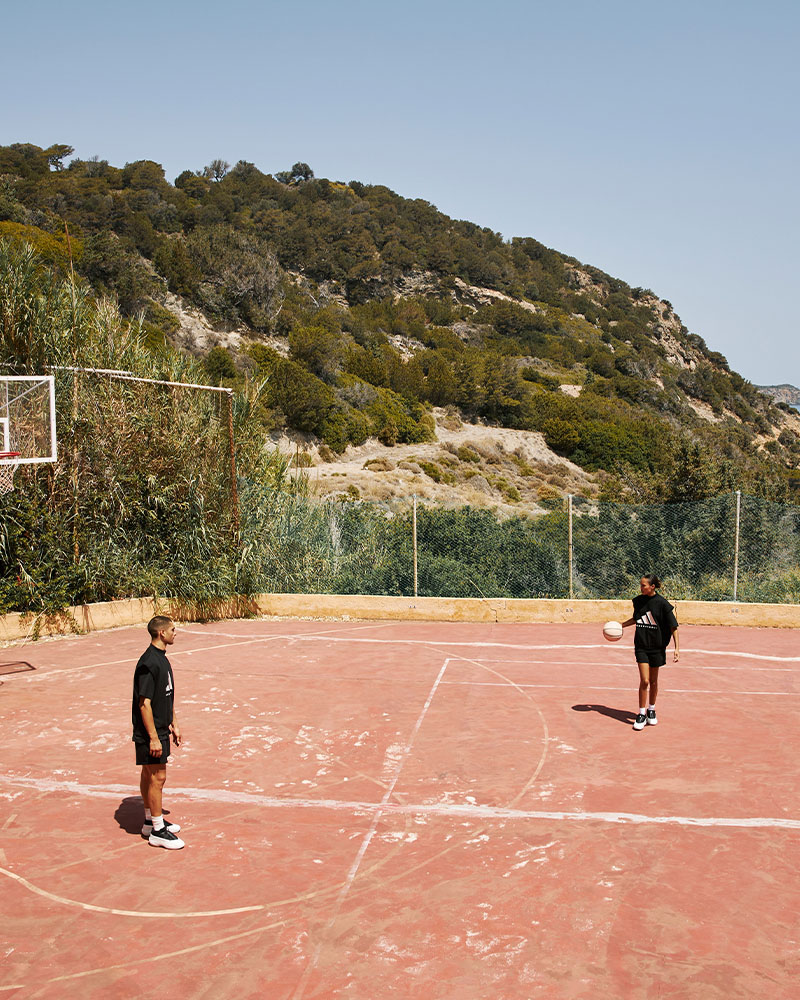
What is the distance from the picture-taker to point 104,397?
1529cm

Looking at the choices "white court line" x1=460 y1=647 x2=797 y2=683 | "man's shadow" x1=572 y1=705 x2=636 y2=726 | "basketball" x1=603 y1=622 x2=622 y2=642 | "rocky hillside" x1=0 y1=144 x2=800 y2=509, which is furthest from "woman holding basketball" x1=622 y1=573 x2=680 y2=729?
"rocky hillside" x1=0 y1=144 x2=800 y2=509

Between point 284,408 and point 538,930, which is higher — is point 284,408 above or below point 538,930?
above

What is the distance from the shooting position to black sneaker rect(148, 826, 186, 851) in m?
6.62

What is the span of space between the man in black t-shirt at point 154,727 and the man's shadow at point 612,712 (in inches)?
203

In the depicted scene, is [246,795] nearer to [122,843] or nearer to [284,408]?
[122,843]

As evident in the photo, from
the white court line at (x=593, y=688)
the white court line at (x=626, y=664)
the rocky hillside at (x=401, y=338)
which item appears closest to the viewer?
A: the white court line at (x=593, y=688)

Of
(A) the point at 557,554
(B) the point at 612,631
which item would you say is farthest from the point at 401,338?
(B) the point at 612,631

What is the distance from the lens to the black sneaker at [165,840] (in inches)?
261

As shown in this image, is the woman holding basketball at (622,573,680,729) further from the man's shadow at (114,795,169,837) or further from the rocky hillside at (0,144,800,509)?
the rocky hillside at (0,144,800,509)

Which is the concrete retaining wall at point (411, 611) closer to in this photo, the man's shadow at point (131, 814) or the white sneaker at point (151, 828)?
the man's shadow at point (131, 814)

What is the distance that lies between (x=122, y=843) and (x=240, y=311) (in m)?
57.3

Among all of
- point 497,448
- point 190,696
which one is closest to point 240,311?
point 497,448

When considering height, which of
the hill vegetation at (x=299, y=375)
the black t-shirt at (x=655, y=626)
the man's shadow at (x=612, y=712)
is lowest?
the man's shadow at (x=612, y=712)

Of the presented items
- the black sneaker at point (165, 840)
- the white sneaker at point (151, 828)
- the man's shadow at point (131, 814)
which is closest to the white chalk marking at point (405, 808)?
the man's shadow at point (131, 814)
